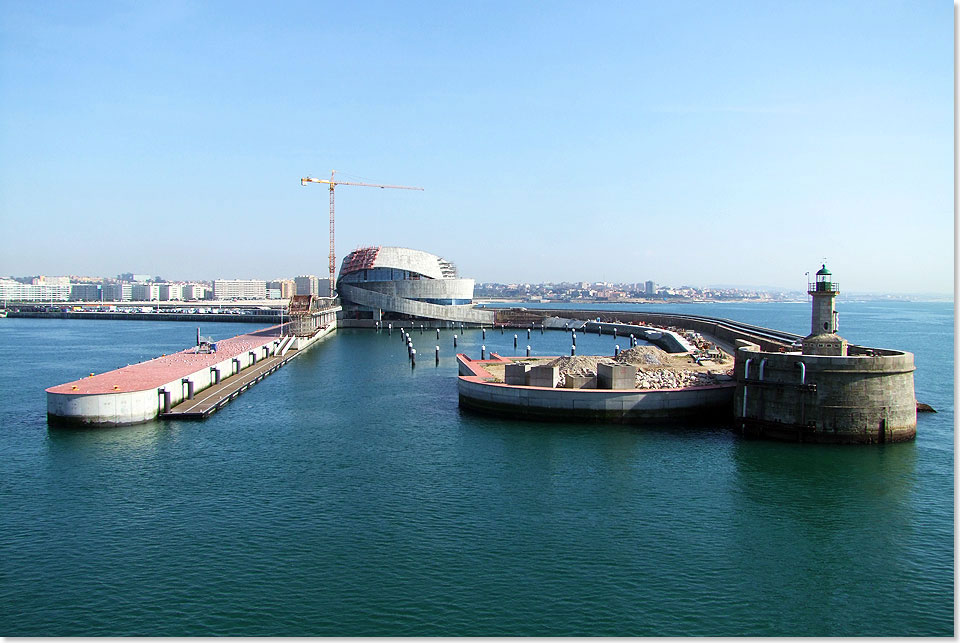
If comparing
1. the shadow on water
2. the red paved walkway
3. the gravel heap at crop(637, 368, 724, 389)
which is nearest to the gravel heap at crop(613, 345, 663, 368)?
the gravel heap at crop(637, 368, 724, 389)

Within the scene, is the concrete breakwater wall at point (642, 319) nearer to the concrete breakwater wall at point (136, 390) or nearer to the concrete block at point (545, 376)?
the concrete block at point (545, 376)

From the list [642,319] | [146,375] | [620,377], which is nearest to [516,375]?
[620,377]

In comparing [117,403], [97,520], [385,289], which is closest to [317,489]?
[97,520]

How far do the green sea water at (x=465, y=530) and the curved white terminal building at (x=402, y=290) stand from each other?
70.7 metres

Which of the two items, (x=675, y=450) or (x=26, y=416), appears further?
(x=26, y=416)

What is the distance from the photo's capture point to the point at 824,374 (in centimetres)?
2792

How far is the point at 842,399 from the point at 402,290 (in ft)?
271

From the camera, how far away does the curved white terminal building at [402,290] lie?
105 m

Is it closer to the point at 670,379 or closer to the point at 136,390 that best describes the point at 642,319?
the point at 670,379

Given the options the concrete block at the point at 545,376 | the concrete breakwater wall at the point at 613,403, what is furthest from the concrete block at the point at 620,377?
the concrete block at the point at 545,376

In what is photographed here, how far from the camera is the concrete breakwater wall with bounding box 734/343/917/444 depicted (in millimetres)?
27703

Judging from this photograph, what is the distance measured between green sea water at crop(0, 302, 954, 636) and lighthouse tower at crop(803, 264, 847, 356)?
4.37m

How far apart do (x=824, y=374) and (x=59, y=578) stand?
26.1 meters

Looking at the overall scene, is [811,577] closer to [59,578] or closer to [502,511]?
[502,511]
